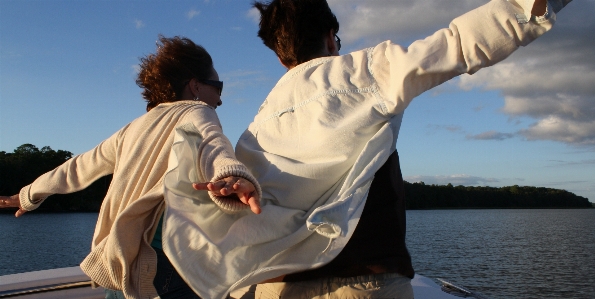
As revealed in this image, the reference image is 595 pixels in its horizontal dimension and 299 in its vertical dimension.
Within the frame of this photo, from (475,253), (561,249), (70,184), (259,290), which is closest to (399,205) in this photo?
(259,290)

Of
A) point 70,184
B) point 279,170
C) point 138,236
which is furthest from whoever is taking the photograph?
point 70,184

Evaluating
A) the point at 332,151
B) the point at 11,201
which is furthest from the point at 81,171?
the point at 332,151

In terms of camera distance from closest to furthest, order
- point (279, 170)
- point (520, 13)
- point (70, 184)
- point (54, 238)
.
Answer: point (520, 13) → point (279, 170) → point (70, 184) → point (54, 238)

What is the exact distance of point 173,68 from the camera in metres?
1.79

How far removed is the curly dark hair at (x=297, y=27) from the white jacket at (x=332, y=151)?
167 millimetres

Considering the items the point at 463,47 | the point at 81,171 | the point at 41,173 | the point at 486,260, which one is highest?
the point at 41,173

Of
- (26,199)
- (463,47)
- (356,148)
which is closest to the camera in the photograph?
(463,47)

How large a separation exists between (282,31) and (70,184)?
104 cm

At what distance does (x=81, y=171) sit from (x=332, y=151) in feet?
3.75

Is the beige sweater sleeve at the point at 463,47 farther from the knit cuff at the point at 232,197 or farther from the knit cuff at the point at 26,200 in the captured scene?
the knit cuff at the point at 26,200

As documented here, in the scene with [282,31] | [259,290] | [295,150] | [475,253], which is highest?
[282,31]

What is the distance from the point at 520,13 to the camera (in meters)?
1.00

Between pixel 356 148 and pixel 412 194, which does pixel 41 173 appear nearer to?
pixel 412 194

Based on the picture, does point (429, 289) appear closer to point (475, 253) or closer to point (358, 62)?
point (358, 62)
